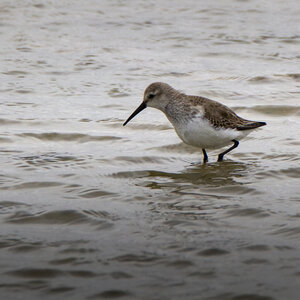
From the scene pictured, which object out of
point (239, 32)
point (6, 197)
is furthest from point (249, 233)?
point (239, 32)

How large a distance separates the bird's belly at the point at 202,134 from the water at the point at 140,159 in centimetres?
30

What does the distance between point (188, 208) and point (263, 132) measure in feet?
11.9

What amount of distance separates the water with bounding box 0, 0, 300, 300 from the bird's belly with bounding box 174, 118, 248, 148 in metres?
0.30

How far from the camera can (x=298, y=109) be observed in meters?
10.5

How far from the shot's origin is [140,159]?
8.22 m

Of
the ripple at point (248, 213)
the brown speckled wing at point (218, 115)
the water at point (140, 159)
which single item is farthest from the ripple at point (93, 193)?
the brown speckled wing at point (218, 115)

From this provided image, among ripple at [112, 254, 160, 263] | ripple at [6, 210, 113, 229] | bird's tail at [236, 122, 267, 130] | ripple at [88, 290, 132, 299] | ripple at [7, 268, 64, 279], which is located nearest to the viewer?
ripple at [88, 290, 132, 299]

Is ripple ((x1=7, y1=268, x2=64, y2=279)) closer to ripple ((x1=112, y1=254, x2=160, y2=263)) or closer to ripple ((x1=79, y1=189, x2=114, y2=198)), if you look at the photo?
ripple ((x1=112, y1=254, x2=160, y2=263))

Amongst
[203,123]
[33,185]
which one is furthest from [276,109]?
[33,185]

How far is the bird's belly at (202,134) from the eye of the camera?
8.13 meters

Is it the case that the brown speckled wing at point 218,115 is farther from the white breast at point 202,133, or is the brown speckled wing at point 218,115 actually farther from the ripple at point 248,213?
the ripple at point 248,213

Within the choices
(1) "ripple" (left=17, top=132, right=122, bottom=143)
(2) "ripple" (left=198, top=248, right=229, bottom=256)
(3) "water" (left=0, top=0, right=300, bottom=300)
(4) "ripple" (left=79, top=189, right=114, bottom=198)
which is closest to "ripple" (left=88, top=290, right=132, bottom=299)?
(3) "water" (left=0, top=0, right=300, bottom=300)

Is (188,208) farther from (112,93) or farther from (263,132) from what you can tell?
(112,93)

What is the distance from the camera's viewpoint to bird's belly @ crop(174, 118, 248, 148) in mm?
8133
